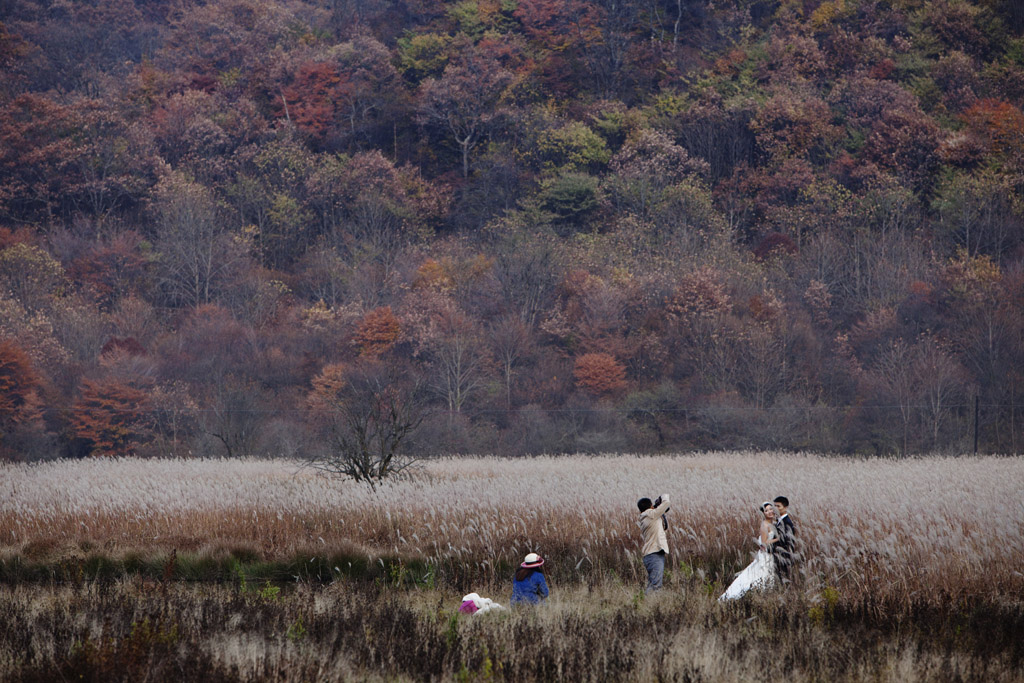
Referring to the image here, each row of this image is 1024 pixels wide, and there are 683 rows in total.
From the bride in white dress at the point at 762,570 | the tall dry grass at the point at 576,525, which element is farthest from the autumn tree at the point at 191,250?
the bride in white dress at the point at 762,570

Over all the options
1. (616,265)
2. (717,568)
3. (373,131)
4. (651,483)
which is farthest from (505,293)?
(717,568)

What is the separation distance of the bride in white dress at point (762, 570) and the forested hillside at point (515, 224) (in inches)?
1058

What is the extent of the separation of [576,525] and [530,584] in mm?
3629

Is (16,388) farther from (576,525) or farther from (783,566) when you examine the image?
(783,566)

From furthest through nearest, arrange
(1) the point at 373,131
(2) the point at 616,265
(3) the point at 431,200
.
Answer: (1) the point at 373,131 < (3) the point at 431,200 < (2) the point at 616,265

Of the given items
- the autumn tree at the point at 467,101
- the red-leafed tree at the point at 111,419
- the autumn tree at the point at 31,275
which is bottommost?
the red-leafed tree at the point at 111,419

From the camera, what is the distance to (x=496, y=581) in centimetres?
1263

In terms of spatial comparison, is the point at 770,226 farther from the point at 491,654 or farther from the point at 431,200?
the point at 491,654

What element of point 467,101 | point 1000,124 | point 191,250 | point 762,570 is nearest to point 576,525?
point 762,570

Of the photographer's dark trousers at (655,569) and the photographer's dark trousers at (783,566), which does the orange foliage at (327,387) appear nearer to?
the photographer's dark trousers at (655,569)

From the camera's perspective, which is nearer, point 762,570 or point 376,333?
point 762,570

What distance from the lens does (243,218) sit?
6544 centimetres

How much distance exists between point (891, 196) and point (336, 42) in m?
49.4

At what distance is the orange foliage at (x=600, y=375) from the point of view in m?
45.7
